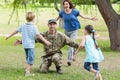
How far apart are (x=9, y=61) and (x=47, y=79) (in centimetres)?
319

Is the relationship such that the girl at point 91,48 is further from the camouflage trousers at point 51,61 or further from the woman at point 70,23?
the woman at point 70,23

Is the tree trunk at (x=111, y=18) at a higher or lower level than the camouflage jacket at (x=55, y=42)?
lower

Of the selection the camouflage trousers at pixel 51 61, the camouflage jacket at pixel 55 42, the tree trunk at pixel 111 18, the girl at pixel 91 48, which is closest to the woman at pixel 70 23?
the camouflage jacket at pixel 55 42

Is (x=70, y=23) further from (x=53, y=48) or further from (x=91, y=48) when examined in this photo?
(x=91, y=48)

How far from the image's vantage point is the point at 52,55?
360 inches

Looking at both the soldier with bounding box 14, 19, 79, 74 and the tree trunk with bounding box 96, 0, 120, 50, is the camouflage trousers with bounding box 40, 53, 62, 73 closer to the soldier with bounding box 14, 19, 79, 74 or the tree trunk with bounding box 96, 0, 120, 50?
the soldier with bounding box 14, 19, 79, 74

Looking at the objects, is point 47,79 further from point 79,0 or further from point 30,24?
point 79,0

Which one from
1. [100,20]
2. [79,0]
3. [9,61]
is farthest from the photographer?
[100,20]

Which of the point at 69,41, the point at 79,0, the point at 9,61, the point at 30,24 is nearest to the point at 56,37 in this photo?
the point at 69,41

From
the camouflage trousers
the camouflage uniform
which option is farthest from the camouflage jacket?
the camouflage trousers

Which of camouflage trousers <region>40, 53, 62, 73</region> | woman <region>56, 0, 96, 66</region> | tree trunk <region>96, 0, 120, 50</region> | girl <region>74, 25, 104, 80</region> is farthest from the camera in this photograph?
tree trunk <region>96, 0, 120, 50</region>

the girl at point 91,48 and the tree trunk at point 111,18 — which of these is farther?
the tree trunk at point 111,18

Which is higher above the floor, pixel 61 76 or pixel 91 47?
pixel 91 47

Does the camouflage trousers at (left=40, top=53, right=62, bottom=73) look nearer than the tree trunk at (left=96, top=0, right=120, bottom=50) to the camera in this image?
Yes
